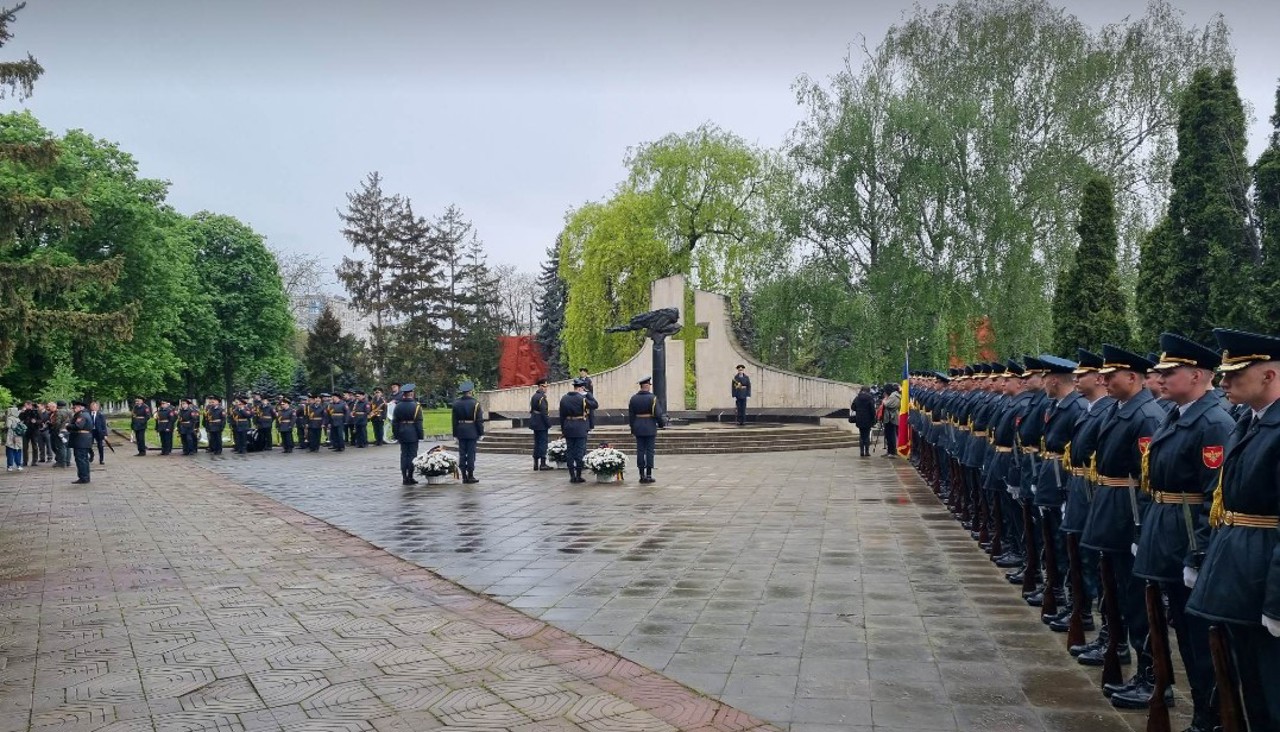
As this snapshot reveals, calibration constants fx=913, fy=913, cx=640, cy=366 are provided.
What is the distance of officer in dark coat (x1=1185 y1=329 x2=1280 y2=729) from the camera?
367 centimetres

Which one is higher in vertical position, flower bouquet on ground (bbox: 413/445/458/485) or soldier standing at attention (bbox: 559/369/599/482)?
soldier standing at attention (bbox: 559/369/599/482)

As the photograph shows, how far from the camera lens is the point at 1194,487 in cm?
447

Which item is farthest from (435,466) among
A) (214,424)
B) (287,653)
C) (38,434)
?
(38,434)

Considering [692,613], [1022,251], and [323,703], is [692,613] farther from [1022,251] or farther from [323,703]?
[1022,251]

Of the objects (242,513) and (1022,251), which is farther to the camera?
(1022,251)

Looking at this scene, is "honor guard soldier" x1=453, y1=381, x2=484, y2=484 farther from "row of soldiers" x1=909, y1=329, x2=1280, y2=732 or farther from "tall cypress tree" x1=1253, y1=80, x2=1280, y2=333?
"tall cypress tree" x1=1253, y1=80, x2=1280, y2=333

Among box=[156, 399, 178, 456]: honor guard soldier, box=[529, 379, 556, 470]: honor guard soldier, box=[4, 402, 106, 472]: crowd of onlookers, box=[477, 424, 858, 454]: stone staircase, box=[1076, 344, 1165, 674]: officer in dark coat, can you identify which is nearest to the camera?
box=[1076, 344, 1165, 674]: officer in dark coat

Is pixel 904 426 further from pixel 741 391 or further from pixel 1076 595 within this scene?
pixel 1076 595

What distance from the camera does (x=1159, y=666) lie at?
14.4 feet

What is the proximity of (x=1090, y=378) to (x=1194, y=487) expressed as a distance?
5.93 ft

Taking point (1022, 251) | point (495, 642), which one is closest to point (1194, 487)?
point (495, 642)

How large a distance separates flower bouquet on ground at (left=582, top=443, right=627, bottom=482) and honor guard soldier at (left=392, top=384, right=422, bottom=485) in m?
3.50

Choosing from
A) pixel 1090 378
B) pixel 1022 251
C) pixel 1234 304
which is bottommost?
pixel 1090 378

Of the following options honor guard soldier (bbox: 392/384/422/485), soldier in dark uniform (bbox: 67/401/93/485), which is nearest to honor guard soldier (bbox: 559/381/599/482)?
honor guard soldier (bbox: 392/384/422/485)
